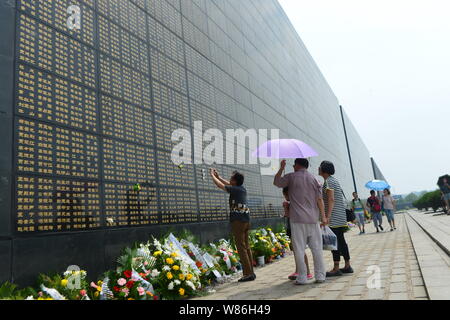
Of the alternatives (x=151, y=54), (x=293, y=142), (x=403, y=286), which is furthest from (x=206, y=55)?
(x=403, y=286)

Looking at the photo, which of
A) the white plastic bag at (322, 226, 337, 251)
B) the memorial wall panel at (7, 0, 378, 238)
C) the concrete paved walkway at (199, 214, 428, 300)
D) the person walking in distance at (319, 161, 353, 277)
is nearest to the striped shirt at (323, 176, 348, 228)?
the person walking in distance at (319, 161, 353, 277)

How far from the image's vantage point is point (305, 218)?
4.25 metres

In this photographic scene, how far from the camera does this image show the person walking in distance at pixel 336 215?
467 cm

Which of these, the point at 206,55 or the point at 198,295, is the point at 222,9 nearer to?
the point at 206,55

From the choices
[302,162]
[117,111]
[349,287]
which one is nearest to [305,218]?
[302,162]

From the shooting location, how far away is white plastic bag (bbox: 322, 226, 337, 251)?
4520 mm

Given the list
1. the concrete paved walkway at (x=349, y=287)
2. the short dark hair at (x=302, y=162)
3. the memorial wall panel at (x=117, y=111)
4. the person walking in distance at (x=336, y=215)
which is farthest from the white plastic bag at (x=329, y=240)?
the memorial wall panel at (x=117, y=111)

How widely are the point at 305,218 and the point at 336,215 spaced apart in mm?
812

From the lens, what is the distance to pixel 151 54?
19.4ft

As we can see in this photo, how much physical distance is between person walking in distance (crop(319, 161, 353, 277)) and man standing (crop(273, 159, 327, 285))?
12.8 inches

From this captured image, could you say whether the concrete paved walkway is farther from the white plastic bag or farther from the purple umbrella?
the purple umbrella

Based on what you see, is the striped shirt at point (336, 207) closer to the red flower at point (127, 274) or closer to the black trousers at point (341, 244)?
the black trousers at point (341, 244)

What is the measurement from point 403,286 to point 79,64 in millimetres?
4521
